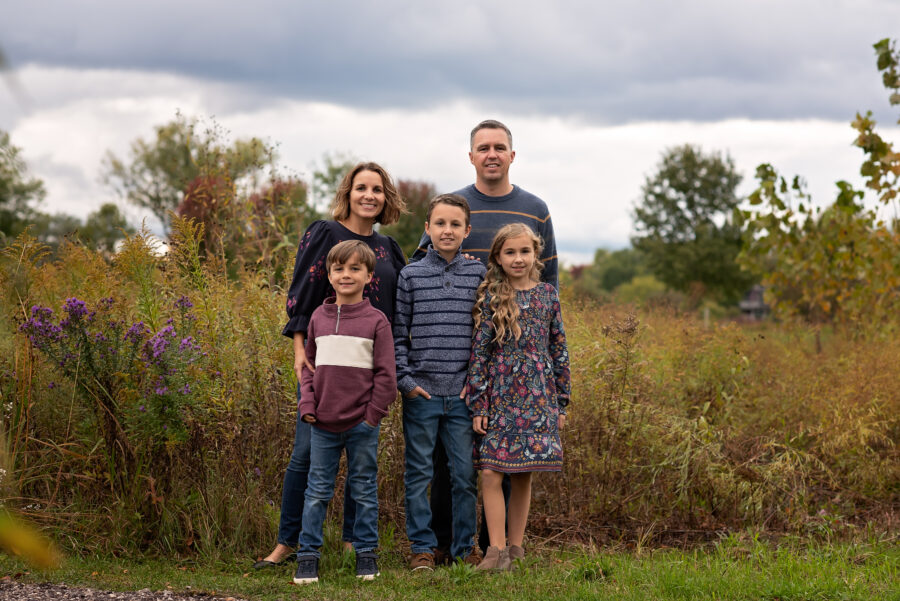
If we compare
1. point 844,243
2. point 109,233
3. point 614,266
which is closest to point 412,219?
point 844,243

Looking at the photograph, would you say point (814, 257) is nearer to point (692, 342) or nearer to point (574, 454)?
point (692, 342)

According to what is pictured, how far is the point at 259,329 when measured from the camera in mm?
5184

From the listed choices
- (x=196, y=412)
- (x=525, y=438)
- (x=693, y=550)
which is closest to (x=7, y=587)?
(x=196, y=412)

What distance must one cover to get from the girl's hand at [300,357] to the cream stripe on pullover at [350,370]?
0.07 m

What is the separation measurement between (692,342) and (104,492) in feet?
16.4

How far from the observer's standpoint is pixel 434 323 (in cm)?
426

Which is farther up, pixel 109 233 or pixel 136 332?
pixel 109 233

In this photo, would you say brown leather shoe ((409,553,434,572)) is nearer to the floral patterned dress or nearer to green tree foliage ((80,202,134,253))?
the floral patterned dress

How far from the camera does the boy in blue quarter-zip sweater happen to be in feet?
13.9

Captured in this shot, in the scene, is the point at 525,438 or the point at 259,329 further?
the point at 259,329

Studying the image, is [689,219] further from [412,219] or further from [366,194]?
[366,194]

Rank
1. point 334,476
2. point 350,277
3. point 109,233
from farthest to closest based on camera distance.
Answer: point 109,233, point 334,476, point 350,277

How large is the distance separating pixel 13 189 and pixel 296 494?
3.71m

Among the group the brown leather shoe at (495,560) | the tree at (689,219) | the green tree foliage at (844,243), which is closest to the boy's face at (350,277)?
the brown leather shoe at (495,560)
